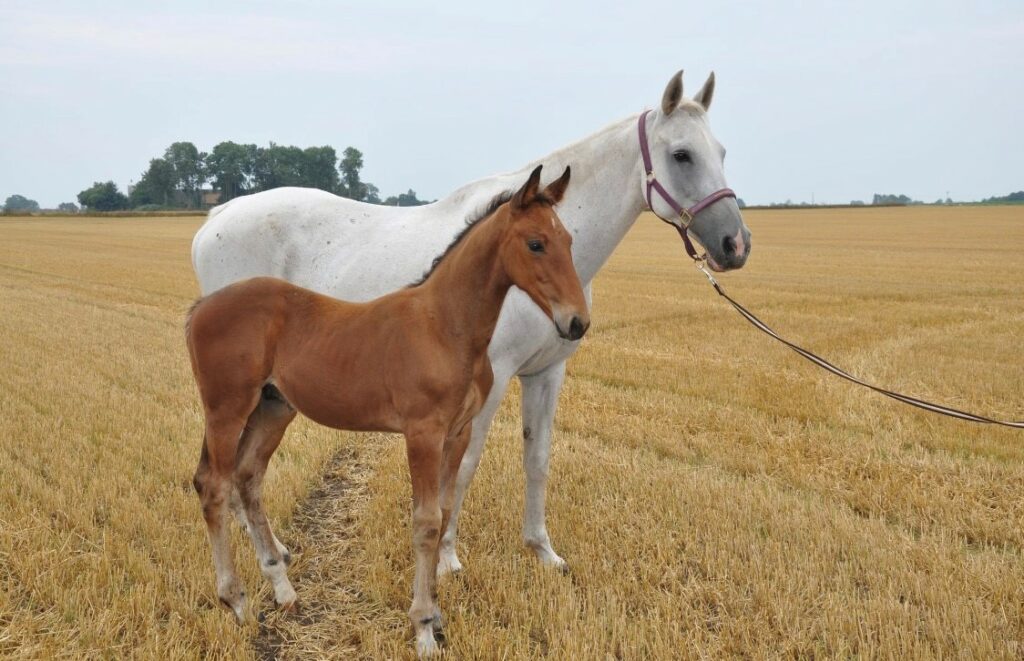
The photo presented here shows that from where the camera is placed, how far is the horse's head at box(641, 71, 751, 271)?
354 centimetres

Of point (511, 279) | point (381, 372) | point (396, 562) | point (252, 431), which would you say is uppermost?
point (511, 279)

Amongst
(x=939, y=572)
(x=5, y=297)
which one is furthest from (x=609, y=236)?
(x=5, y=297)

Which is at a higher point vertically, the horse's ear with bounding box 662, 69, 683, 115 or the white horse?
the horse's ear with bounding box 662, 69, 683, 115

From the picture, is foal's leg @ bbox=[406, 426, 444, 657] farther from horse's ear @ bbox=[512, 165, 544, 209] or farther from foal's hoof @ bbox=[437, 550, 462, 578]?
horse's ear @ bbox=[512, 165, 544, 209]

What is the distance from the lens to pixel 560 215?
3.86 m

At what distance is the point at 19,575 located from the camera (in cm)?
374

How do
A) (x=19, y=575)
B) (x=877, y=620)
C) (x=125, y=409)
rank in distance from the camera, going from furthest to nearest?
(x=125, y=409) < (x=19, y=575) < (x=877, y=620)

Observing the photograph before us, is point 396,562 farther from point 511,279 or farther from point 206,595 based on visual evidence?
point 511,279

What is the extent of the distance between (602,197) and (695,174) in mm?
538

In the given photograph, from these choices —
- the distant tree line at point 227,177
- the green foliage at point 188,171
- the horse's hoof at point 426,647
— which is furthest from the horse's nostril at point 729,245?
the green foliage at point 188,171

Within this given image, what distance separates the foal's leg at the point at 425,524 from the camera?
2.97 metres

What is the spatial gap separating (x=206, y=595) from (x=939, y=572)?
420 cm

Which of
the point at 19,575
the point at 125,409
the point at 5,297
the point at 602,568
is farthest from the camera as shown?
the point at 5,297

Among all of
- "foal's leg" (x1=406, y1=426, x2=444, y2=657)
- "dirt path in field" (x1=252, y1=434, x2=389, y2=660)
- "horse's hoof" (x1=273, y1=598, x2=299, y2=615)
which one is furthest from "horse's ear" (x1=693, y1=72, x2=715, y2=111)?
"horse's hoof" (x1=273, y1=598, x2=299, y2=615)
